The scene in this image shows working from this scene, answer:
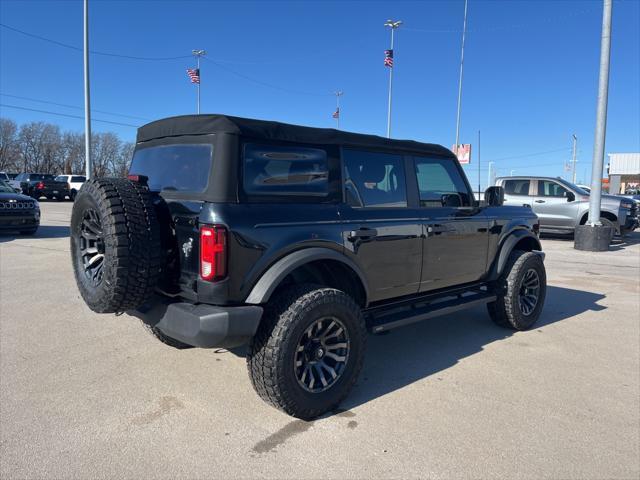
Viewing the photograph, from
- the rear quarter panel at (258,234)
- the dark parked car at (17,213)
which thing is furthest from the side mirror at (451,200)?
the dark parked car at (17,213)

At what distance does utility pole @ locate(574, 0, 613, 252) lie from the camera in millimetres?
12125

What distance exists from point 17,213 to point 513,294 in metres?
11.9

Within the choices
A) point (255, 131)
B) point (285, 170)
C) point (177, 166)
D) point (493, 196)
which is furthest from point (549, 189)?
point (177, 166)

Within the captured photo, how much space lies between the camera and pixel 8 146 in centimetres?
7681

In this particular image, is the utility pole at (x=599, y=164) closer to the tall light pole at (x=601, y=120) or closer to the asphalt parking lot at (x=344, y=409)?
the tall light pole at (x=601, y=120)

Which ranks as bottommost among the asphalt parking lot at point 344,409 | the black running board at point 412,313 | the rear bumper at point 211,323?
the asphalt parking lot at point 344,409

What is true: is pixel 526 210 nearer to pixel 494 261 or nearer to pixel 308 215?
pixel 494 261

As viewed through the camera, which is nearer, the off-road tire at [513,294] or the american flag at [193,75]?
the off-road tire at [513,294]

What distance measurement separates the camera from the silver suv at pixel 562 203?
1397 centimetres

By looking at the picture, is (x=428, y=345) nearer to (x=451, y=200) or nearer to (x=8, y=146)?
(x=451, y=200)

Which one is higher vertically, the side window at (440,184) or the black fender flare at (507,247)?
the side window at (440,184)

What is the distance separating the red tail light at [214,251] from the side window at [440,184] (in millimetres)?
2048

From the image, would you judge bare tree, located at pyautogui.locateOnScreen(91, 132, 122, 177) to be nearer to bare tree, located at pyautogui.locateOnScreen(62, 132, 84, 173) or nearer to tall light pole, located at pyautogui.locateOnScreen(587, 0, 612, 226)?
bare tree, located at pyautogui.locateOnScreen(62, 132, 84, 173)

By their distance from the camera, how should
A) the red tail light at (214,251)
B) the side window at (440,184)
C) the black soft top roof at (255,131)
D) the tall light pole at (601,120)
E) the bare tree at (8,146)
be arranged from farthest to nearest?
the bare tree at (8,146), the tall light pole at (601,120), the side window at (440,184), the black soft top roof at (255,131), the red tail light at (214,251)
